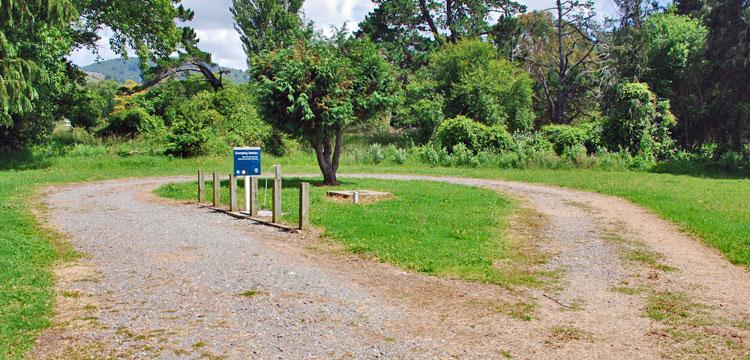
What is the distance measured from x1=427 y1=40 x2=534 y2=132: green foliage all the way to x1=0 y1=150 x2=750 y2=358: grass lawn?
31.8 ft

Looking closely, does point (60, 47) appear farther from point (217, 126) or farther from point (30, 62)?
point (217, 126)

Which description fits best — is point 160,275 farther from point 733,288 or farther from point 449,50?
point 449,50

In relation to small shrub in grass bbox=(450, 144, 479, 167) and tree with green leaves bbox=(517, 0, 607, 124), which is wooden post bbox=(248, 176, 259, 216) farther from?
tree with green leaves bbox=(517, 0, 607, 124)

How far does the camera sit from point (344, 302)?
6254 mm

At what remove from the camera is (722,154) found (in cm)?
2722

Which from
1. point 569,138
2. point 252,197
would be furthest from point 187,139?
point 569,138

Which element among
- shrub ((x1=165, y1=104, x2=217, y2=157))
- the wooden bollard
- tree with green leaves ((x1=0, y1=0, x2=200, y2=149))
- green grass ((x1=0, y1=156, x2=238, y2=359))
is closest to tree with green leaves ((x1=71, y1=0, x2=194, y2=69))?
tree with green leaves ((x1=0, y1=0, x2=200, y2=149))

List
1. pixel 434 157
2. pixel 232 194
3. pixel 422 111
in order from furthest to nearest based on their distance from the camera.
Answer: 1. pixel 422 111
2. pixel 434 157
3. pixel 232 194

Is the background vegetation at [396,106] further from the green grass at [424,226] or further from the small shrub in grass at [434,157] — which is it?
the green grass at [424,226]

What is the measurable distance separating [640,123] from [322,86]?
1774cm

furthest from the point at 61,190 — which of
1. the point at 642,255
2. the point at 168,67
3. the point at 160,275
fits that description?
the point at 168,67

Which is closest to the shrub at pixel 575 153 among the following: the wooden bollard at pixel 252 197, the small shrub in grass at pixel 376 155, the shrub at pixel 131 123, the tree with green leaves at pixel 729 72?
the tree with green leaves at pixel 729 72

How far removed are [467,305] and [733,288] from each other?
342 centimetres

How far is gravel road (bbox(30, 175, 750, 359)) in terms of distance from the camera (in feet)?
16.2
